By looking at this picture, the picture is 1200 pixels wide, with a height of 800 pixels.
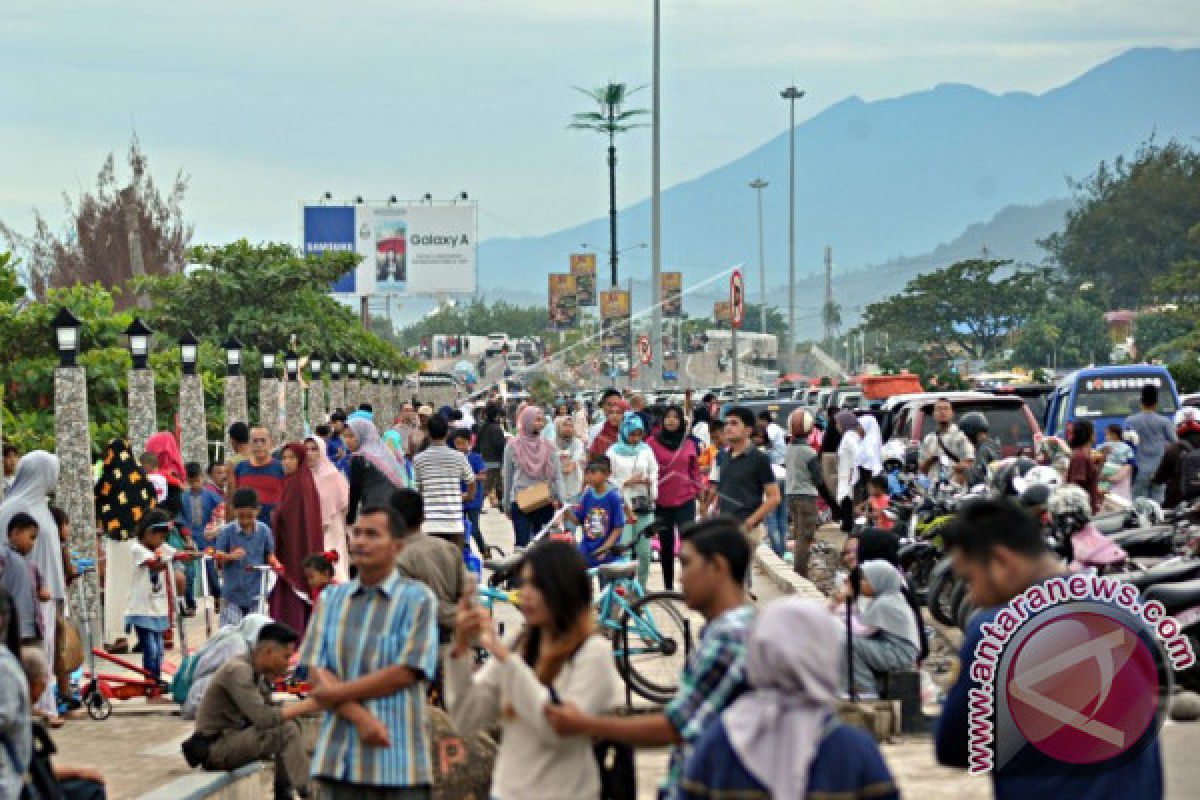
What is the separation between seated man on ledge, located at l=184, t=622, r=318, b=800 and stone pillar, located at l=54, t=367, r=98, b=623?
19.5ft

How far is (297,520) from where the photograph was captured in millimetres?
14891

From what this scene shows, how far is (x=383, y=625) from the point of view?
674 cm

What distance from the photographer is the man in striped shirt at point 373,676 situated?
669 cm

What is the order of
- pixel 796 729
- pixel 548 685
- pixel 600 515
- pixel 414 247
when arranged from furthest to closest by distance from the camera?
pixel 414 247 < pixel 600 515 < pixel 548 685 < pixel 796 729

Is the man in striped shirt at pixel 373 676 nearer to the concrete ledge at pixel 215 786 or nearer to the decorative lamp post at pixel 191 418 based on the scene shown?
the concrete ledge at pixel 215 786

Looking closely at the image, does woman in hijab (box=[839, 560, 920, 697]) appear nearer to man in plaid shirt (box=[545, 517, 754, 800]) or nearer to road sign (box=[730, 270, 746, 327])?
man in plaid shirt (box=[545, 517, 754, 800])

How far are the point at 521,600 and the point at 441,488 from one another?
8305 mm

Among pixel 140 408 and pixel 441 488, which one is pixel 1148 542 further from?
pixel 140 408

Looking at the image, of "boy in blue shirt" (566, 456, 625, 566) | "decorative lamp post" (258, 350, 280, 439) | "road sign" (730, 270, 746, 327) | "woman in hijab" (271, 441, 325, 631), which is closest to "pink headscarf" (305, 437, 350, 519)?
"woman in hijab" (271, 441, 325, 631)

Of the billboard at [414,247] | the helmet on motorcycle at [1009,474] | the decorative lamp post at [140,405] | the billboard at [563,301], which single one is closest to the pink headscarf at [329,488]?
the helmet on motorcycle at [1009,474]

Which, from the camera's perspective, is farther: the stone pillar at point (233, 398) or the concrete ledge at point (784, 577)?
the stone pillar at point (233, 398)

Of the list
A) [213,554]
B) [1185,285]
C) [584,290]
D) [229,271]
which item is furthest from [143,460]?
[584,290]

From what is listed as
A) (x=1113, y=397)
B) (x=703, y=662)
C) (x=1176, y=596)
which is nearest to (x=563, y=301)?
(x=1113, y=397)

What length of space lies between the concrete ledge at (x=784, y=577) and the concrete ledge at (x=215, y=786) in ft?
23.7
